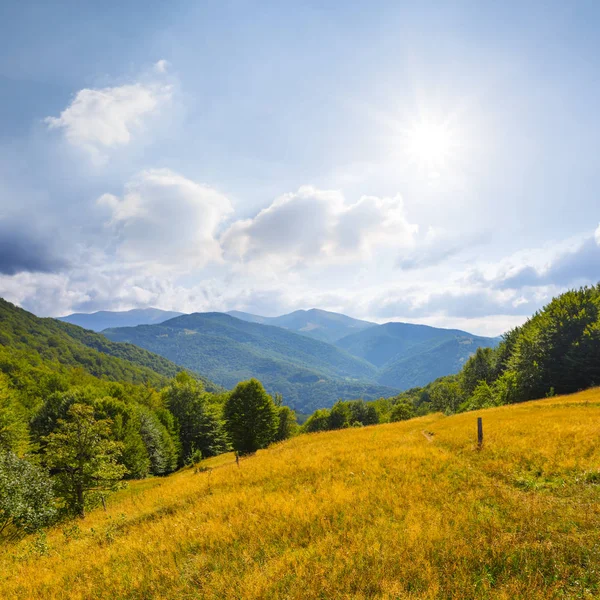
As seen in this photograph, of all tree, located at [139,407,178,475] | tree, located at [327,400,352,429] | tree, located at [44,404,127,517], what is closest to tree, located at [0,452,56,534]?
tree, located at [44,404,127,517]

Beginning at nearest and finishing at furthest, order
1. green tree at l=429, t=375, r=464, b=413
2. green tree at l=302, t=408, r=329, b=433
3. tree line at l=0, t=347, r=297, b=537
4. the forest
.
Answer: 1. tree line at l=0, t=347, r=297, b=537
2. the forest
3. green tree at l=429, t=375, r=464, b=413
4. green tree at l=302, t=408, r=329, b=433

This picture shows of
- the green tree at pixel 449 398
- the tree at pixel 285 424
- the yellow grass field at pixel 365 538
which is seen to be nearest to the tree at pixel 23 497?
the yellow grass field at pixel 365 538

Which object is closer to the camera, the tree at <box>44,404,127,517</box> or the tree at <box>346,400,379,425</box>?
the tree at <box>44,404,127,517</box>

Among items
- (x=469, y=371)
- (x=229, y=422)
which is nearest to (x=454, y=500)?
(x=229, y=422)

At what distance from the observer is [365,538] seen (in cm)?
805

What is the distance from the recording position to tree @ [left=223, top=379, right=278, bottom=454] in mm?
48406

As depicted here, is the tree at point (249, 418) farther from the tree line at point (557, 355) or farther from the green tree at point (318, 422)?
the green tree at point (318, 422)

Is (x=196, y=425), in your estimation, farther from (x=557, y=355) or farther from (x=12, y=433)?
(x=557, y=355)

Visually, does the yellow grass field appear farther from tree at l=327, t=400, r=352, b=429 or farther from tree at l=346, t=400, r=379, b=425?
tree at l=346, t=400, r=379, b=425

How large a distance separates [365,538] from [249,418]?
1726 inches

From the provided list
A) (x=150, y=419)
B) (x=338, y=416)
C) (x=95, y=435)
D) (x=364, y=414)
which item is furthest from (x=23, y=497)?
(x=364, y=414)

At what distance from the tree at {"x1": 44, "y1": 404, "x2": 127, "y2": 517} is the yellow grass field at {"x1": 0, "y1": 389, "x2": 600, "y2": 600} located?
9787mm

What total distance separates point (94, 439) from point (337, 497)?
22019 mm

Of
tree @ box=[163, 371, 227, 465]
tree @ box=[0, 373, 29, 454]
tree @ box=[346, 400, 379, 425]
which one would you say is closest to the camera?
tree @ box=[0, 373, 29, 454]
